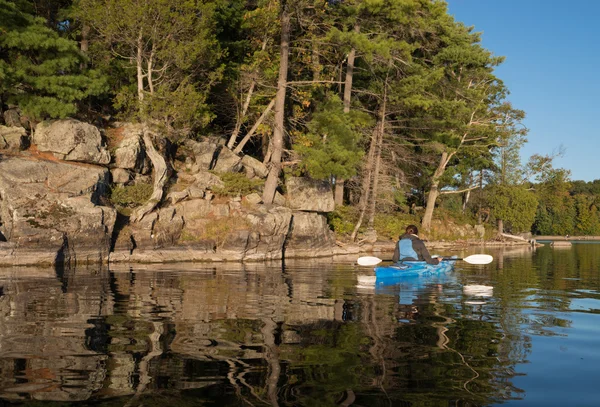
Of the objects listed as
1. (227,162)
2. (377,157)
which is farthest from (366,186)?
(227,162)

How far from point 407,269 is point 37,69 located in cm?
1603

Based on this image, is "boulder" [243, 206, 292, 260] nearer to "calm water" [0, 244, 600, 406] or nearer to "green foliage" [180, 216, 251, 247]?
"green foliage" [180, 216, 251, 247]

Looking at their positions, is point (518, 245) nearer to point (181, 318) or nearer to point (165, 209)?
point (165, 209)

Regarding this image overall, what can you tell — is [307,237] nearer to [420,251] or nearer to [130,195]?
[130,195]

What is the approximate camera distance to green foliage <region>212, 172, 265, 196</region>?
2208 centimetres

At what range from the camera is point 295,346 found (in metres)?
6.05

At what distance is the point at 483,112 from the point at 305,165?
18.6 metres

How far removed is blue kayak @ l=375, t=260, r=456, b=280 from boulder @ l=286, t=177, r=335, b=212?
1125cm

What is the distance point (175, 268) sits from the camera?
55.6 ft

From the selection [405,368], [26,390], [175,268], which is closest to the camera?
[26,390]

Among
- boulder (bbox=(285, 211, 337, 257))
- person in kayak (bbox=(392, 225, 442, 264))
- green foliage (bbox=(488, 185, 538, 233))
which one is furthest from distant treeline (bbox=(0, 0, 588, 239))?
green foliage (bbox=(488, 185, 538, 233))

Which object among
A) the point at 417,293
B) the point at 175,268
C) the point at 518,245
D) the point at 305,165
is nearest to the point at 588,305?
the point at 417,293

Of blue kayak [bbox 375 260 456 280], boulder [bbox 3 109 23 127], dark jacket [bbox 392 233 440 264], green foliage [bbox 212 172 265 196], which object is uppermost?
boulder [bbox 3 109 23 127]

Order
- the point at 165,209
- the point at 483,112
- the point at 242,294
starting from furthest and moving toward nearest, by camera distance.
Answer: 1. the point at 483,112
2. the point at 165,209
3. the point at 242,294
